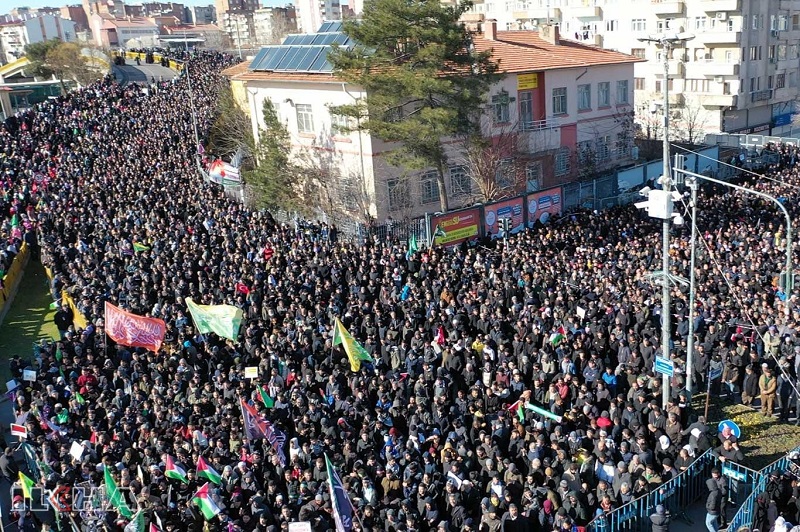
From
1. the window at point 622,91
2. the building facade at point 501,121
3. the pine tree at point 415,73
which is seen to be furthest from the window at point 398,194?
the window at point 622,91

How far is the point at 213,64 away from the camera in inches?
2488

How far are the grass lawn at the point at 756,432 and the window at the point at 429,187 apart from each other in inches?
718

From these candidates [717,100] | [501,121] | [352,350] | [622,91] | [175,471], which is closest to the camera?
[175,471]

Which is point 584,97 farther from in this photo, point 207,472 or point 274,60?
point 207,472

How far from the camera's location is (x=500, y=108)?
3391cm

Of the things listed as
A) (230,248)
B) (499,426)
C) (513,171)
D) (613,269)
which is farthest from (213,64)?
(499,426)

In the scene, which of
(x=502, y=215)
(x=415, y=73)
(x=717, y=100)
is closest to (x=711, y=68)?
(x=717, y=100)

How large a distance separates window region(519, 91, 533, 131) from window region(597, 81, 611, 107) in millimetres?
4788

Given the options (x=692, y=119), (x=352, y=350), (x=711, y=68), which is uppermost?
(x=711, y=68)

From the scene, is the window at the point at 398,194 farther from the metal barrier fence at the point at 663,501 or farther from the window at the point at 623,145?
the metal barrier fence at the point at 663,501

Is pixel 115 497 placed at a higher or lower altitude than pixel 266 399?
lower

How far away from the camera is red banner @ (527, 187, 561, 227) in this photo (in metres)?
27.4

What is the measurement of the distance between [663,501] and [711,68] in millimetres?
46565

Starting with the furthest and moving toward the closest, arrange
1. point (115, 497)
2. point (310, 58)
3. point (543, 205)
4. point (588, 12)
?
point (588, 12) → point (310, 58) → point (543, 205) → point (115, 497)
